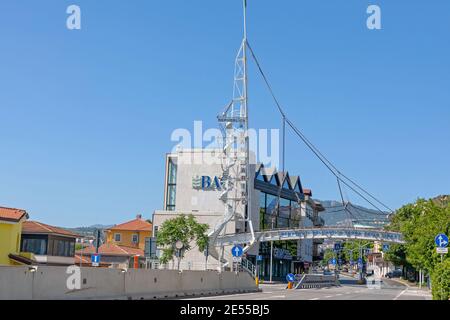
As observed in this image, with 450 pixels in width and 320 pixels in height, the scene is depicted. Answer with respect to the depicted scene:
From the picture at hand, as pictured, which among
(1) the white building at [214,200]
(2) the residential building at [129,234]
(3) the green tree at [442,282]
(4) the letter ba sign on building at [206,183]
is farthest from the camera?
(2) the residential building at [129,234]

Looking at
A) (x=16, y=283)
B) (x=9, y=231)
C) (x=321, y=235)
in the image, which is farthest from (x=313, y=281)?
(x=16, y=283)

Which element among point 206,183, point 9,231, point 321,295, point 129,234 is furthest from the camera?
point 129,234

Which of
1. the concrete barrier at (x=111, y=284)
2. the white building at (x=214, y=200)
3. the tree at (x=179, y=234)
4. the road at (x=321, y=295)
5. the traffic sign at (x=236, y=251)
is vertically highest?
the white building at (x=214, y=200)

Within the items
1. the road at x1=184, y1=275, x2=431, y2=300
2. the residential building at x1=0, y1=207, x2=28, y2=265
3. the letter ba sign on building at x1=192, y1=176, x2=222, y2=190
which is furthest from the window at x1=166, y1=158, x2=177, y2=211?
the road at x1=184, y1=275, x2=431, y2=300

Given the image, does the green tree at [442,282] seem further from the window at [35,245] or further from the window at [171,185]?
the window at [171,185]

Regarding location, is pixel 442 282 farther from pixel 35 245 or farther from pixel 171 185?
pixel 171 185

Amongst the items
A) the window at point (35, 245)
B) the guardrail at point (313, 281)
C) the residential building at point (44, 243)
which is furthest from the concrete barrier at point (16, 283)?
the window at point (35, 245)

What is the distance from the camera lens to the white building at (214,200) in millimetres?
78375

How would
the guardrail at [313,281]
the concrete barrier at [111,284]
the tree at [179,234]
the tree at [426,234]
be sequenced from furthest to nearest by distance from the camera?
the tree at [179,234]
the tree at [426,234]
the guardrail at [313,281]
the concrete barrier at [111,284]

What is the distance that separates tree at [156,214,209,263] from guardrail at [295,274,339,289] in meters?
16.6

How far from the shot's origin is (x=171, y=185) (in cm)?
8650

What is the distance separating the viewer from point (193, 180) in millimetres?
81938

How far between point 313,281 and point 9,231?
2370cm

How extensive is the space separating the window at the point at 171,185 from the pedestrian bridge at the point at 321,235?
1483 cm
